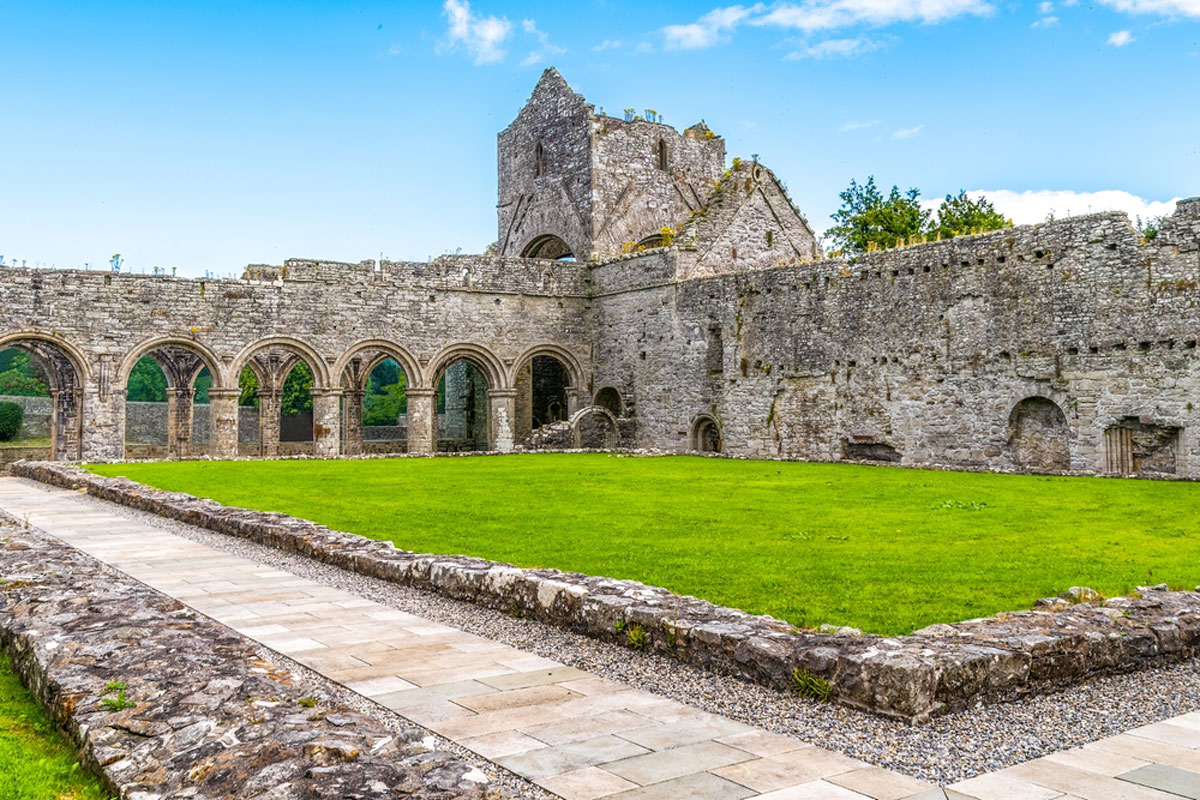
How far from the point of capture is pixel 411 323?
3009 cm

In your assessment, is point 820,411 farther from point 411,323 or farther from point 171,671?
point 171,671

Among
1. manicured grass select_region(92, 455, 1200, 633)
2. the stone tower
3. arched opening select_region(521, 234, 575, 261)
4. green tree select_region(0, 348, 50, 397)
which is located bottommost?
manicured grass select_region(92, 455, 1200, 633)

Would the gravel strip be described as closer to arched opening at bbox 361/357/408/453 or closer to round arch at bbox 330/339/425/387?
round arch at bbox 330/339/425/387

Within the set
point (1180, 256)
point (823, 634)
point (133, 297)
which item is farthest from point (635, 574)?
point (133, 297)

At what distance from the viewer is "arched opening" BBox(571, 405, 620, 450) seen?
3020 centimetres

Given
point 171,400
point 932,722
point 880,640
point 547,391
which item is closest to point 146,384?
point 171,400

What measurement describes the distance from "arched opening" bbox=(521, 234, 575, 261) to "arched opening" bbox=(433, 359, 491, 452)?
179 inches

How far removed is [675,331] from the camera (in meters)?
28.8

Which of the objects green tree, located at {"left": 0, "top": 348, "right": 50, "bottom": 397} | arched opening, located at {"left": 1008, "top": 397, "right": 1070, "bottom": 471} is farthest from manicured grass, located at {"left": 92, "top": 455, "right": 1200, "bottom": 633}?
green tree, located at {"left": 0, "top": 348, "right": 50, "bottom": 397}

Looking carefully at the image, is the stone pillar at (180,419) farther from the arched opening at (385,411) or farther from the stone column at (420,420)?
the stone column at (420,420)

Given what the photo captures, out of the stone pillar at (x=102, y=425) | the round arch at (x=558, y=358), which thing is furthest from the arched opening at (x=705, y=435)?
the stone pillar at (x=102, y=425)

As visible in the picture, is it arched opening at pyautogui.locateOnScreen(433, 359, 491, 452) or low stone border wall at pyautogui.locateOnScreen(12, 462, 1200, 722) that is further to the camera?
arched opening at pyautogui.locateOnScreen(433, 359, 491, 452)

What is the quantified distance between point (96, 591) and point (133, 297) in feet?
74.8

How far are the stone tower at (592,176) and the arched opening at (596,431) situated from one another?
6.33 m
